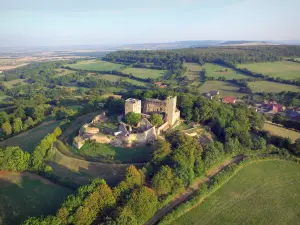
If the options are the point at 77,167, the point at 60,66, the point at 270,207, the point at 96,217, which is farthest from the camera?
the point at 60,66

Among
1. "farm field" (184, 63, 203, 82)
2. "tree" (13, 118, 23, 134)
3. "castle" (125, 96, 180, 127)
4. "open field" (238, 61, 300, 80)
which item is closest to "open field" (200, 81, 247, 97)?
"farm field" (184, 63, 203, 82)

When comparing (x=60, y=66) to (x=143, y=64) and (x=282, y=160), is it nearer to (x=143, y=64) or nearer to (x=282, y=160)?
(x=143, y=64)

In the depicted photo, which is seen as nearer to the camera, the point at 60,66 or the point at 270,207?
the point at 270,207

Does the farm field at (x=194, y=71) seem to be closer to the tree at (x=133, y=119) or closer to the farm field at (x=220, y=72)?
the farm field at (x=220, y=72)

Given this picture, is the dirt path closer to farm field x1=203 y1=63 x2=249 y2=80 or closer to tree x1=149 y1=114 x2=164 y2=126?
tree x1=149 y1=114 x2=164 y2=126

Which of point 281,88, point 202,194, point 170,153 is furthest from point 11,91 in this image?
point 281,88

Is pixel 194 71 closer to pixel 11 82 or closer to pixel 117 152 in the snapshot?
pixel 117 152

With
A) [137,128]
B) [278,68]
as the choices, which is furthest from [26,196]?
[278,68]
